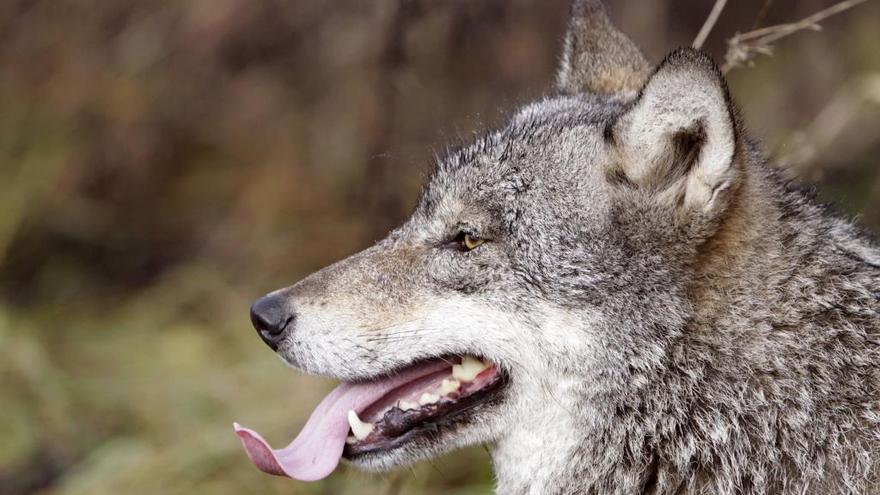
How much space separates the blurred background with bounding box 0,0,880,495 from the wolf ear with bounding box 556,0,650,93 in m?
2.34

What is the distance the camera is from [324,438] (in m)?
4.24

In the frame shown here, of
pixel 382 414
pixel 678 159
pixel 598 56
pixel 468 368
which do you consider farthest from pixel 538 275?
pixel 598 56

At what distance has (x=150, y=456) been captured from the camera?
6.68 m

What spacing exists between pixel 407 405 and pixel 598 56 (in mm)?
1735

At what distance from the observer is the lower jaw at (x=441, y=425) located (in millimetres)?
4062

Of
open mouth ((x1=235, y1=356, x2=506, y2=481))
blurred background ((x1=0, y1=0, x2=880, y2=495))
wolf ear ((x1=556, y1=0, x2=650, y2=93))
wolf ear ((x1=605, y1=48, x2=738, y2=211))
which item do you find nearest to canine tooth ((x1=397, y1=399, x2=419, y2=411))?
open mouth ((x1=235, y1=356, x2=506, y2=481))

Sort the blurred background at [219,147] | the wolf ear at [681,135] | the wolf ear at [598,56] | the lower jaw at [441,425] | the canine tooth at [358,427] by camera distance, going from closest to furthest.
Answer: the wolf ear at [681,135] < the lower jaw at [441,425] < the canine tooth at [358,427] < the wolf ear at [598,56] < the blurred background at [219,147]

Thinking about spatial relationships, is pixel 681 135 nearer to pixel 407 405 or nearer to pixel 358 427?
pixel 407 405

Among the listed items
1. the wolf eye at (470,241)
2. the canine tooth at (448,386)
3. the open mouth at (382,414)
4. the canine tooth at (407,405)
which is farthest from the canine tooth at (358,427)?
the wolf eye at (470,241)

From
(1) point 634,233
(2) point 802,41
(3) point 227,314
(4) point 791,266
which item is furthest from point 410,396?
(2) point 802,41

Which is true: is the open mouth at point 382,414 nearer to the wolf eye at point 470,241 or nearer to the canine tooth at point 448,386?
the canine tooth at point 448,386

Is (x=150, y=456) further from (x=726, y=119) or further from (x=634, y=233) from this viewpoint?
(x=726, y=119)

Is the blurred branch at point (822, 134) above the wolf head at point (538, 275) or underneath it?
above

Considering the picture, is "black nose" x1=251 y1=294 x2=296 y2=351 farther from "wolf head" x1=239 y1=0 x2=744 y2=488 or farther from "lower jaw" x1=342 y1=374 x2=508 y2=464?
"lower jaw" x1=342 y1=374 x2=508 y2=464
